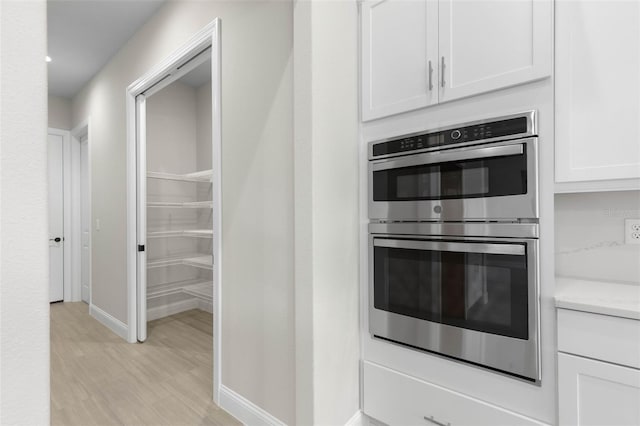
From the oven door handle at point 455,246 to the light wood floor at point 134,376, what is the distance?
140 centimetres

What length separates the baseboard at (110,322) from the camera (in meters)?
3.18

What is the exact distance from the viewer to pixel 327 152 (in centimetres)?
149

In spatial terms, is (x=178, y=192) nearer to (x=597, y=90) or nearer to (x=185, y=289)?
(x=185, y=289)

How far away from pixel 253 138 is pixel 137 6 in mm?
A: 1887

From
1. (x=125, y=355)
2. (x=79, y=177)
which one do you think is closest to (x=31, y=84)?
(x=125, y=355)

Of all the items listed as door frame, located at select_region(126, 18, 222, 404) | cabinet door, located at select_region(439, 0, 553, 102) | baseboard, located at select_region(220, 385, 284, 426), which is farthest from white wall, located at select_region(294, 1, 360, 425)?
door frame, located at select_region(126, 18, 222, 404)

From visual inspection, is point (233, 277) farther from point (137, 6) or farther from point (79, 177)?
point (79, 177)

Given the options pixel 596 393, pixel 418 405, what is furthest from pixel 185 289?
pixel 596 393

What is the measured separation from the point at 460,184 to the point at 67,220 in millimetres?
5352

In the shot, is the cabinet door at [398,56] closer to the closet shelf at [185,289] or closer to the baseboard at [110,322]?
the closet shelf at [185,289]

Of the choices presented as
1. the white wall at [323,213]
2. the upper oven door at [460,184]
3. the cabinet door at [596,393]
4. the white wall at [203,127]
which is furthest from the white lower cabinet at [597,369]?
the white wall at [203,127]

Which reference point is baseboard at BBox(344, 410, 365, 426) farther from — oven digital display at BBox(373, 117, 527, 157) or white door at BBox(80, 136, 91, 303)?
white door at BBox(80, 136, 91, 303)

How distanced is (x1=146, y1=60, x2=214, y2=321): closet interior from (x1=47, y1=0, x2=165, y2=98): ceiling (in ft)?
2.13

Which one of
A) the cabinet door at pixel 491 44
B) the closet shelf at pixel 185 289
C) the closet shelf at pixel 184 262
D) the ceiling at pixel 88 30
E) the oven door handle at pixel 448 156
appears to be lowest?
the closet shelf at pixel 185 289
